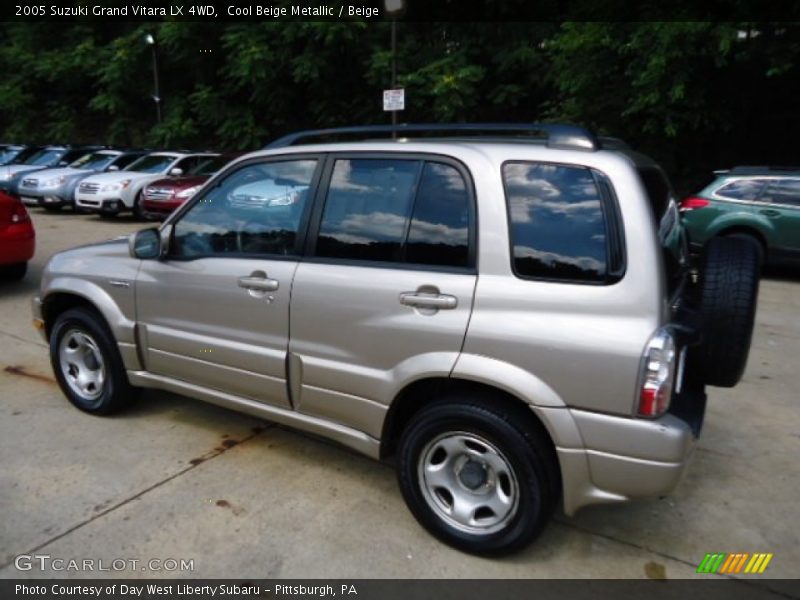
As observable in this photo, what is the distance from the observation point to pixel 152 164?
15.0 metres

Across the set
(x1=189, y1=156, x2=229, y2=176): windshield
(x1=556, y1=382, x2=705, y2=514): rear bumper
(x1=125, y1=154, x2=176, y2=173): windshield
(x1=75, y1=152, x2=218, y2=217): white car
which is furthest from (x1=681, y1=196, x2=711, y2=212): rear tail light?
(x1=125, y1=154, x2=176, y2=173): windshield

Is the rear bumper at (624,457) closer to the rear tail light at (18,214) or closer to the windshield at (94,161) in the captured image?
the rear tail light at (18,214)

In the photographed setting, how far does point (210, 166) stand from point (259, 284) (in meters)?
12.0

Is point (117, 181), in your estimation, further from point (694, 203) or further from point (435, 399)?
point (435, 399)

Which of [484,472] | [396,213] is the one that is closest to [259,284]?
[396,213]

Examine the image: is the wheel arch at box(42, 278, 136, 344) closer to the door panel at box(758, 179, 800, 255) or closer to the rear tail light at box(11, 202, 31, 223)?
the rear tail light at box(11, 202, 31, 223)

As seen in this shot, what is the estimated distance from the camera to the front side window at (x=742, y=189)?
864 cm

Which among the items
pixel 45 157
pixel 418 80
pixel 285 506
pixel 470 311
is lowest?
pixel 285 506

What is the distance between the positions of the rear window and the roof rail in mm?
149

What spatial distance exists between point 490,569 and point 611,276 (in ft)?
4.34

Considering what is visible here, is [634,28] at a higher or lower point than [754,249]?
higher

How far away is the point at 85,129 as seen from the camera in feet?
91.4
